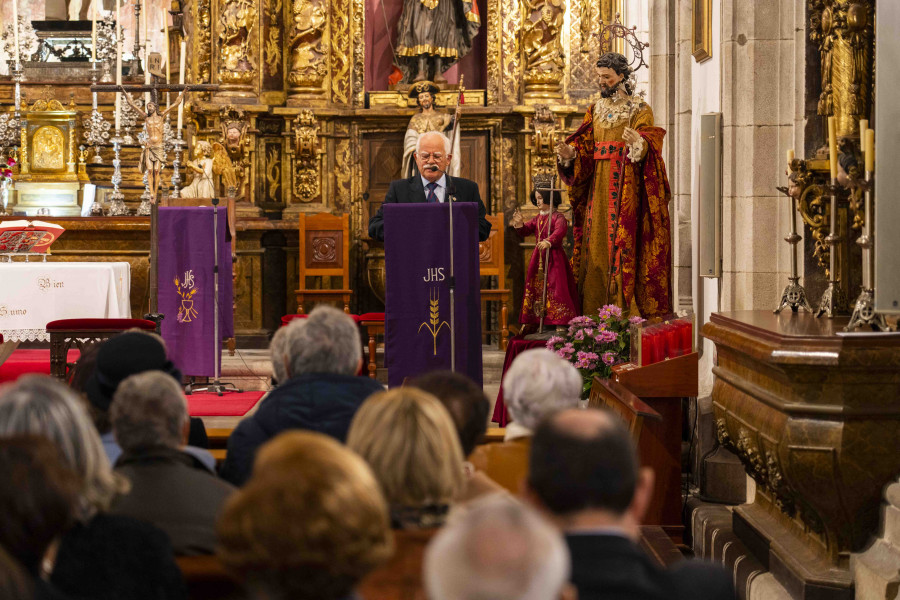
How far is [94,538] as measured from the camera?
6.39 feet

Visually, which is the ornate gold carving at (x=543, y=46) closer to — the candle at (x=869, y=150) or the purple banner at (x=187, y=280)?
the purple banner at (x=187, y=280)

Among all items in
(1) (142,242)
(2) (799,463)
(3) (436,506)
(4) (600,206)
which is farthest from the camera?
(1) (142,242)

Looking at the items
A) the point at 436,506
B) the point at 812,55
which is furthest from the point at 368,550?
the point at 812,55

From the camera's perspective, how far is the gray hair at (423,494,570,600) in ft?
4.34

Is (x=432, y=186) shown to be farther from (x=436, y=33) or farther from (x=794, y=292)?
(x=436, y=33)

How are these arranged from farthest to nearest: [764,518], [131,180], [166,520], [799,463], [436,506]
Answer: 1. [131,180]
2. [764,518]
3. [799,463]
4. [166,520]
5. [436,506]

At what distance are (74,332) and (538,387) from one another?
476cm

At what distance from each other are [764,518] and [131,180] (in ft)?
27.8

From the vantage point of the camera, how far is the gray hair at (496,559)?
1.32 meters

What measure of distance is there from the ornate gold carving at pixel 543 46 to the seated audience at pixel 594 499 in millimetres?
9425

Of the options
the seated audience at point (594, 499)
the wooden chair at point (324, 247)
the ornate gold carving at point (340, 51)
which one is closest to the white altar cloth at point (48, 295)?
the wooden chair at point (324, 247)

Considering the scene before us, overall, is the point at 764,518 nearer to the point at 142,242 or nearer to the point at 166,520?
the point at 166,520

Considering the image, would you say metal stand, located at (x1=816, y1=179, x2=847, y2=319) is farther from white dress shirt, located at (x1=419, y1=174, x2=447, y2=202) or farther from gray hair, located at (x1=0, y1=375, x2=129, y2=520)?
gray hair, located at (x1=0, y1=375, x2=129, y2=520)

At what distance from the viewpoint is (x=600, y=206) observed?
6465mm
